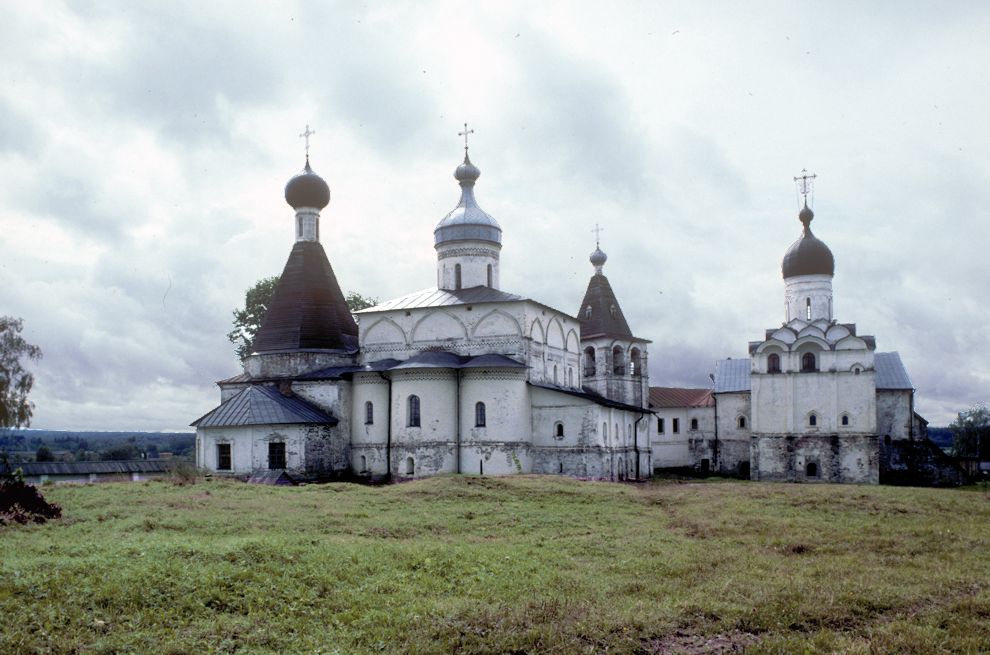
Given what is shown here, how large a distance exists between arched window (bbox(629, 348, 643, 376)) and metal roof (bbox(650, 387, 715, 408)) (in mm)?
4103

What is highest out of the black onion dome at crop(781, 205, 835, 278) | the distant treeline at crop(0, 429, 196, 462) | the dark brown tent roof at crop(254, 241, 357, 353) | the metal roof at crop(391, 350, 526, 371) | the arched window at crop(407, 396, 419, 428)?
the black onion dome at crop(781, 205, 835, 278)

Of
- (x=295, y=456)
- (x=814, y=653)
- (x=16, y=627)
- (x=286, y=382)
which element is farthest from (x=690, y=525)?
(x=286, y=382)

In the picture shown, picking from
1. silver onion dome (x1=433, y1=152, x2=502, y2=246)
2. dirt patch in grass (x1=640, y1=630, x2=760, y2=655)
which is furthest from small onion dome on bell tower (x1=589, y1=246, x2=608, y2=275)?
dirt patch in grass (x1=640, y1=630, x2=760, y2=655)

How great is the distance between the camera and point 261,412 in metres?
26.5

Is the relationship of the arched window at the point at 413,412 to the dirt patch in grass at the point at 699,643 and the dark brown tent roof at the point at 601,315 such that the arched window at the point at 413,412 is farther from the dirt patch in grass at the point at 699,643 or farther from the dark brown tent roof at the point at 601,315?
the dirt patch in grass at the point at 699,643

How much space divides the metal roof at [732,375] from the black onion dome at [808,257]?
6260mm

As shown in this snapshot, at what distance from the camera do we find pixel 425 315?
1166 inches

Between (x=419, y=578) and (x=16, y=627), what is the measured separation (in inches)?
164

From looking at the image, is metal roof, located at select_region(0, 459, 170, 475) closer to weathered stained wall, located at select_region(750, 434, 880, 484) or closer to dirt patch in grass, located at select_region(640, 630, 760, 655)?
weathered stained wall, located at select_region(750, 434, 880, 484)

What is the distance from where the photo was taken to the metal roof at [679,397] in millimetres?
42062

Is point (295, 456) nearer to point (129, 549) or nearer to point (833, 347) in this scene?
point (129, 549)

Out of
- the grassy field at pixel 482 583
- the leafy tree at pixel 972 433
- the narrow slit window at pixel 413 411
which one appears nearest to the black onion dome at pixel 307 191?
the narrow slit window at pixel 413 411

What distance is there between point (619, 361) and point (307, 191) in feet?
52.2

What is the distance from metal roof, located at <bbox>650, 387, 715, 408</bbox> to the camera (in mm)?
42062
